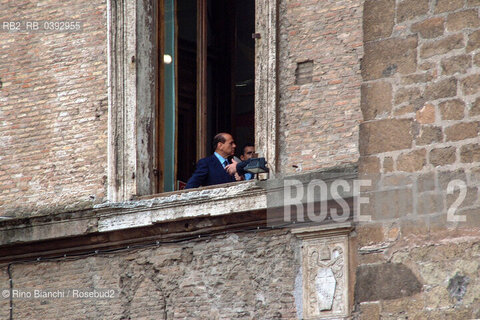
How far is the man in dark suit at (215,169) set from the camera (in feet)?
38.3

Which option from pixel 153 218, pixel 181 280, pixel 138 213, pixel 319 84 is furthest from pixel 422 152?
pixel 138 213

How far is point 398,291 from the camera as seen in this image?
27.7ft

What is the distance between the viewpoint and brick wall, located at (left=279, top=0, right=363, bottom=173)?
10.8 meters

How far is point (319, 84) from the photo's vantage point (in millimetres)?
11016

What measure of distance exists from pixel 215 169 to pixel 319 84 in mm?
1316

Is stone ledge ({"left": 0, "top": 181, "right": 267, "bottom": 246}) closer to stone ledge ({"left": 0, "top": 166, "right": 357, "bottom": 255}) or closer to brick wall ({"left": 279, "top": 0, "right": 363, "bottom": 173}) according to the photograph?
stone ledge ({"left": 0, "top": 166, "right": 357, "bottom": 255})

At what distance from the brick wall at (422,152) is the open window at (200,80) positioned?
149 inches

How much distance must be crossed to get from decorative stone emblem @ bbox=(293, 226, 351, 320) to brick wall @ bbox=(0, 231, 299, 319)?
166 millimetres

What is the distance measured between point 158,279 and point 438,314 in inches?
145

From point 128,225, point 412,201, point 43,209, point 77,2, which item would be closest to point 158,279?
point 128,225

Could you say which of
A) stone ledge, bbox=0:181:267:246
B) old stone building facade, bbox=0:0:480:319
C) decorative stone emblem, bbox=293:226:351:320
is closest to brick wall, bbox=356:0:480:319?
old stone building facade, bbox=0:0:480:319

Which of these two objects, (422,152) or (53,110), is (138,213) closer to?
(53,110)

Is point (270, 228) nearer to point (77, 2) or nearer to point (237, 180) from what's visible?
point (237, 180)

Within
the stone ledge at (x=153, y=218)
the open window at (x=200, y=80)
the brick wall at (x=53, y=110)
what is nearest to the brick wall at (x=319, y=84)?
the stone ledge at (x=153, y=218)
